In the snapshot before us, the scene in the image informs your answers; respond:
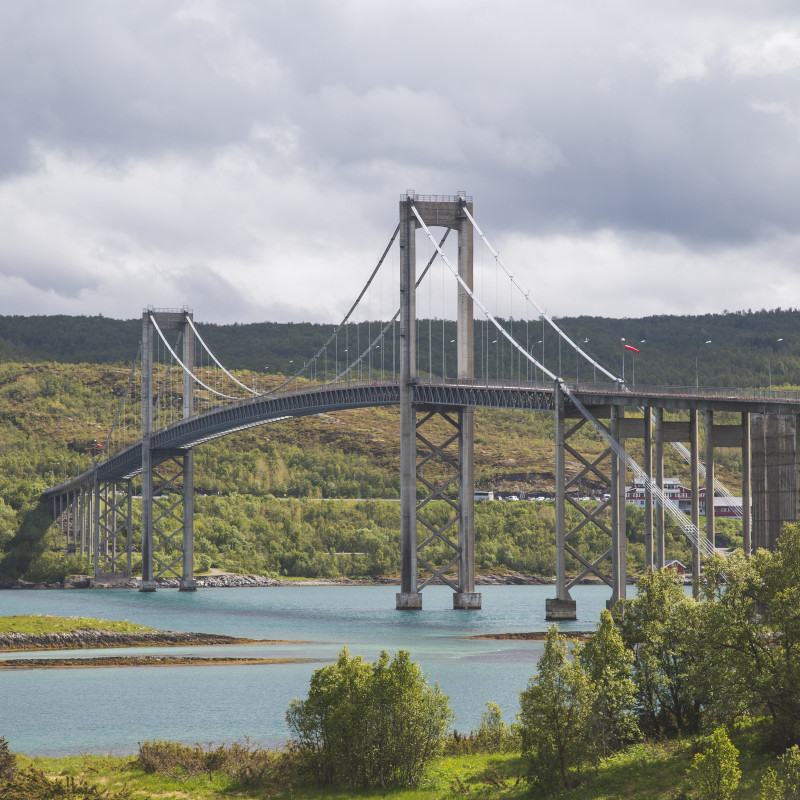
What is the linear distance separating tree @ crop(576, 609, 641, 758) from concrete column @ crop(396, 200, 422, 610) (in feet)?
151

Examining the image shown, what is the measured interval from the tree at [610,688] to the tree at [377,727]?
11.0 feet

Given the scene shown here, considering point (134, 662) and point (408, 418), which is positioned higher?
point (408, 418)

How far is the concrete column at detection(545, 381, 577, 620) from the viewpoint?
63750mm

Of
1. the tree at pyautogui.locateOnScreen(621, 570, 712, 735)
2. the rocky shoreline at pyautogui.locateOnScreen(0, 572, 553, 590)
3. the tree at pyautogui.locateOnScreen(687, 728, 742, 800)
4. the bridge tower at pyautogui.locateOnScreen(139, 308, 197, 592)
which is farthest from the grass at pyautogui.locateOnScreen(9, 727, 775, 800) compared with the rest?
the rocky shoreline at pyautogui.locateOnScreen(0, 572, 553, 590)

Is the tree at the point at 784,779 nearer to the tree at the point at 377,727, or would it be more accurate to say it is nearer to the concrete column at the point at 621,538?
the tree at the point at 377,727

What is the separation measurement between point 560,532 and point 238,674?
2026cm

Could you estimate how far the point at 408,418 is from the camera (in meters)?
77.0

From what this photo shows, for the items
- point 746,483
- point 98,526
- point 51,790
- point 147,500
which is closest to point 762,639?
point 51,790

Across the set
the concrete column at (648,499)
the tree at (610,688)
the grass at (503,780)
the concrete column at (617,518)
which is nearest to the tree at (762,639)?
the grass at (503,780)

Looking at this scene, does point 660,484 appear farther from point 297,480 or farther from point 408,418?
point 297,480

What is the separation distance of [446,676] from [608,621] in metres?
19.1

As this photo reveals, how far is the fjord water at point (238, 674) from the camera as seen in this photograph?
3788 centimetres

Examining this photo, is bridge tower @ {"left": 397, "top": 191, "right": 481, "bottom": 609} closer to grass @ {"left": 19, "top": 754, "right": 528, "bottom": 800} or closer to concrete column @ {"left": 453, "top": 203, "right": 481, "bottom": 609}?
concrete column @ {"left": 453, "top": 203, "right": 481, "bottom": 609}

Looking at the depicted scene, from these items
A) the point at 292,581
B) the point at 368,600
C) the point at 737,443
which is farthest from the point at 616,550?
the point at 292,581
